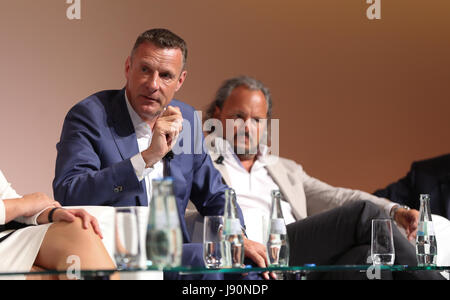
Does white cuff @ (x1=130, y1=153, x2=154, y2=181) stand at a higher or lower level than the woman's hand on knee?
higher

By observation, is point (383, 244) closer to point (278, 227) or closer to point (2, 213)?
point (278, 227)

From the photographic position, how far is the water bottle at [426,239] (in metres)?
1.95

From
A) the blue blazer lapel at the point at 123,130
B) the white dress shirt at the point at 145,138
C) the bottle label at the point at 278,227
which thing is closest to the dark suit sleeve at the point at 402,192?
the white dress shirt at the point at 145,138

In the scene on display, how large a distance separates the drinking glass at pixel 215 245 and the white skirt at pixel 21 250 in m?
0.40

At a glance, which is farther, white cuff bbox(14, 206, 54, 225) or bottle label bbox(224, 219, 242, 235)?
white cuff bbox(14, 206, 54, 225)

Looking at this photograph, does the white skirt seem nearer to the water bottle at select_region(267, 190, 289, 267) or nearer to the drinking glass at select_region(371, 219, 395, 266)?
the water bottle at select_region(267, 190, 289, 267)

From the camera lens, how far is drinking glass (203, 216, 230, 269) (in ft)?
5.61

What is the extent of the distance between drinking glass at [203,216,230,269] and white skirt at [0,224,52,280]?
0.40 metres

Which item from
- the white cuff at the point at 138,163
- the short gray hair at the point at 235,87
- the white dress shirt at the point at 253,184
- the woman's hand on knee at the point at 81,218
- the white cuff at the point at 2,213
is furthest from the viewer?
the short gray hair at the point at 235,87

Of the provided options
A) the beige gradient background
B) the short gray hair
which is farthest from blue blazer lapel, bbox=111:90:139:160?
the beige gradient background

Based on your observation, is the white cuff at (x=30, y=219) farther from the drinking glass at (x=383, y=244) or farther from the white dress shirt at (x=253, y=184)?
the white dress shirt at (x=253, y=184)

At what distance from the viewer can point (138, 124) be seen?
2549 mm
